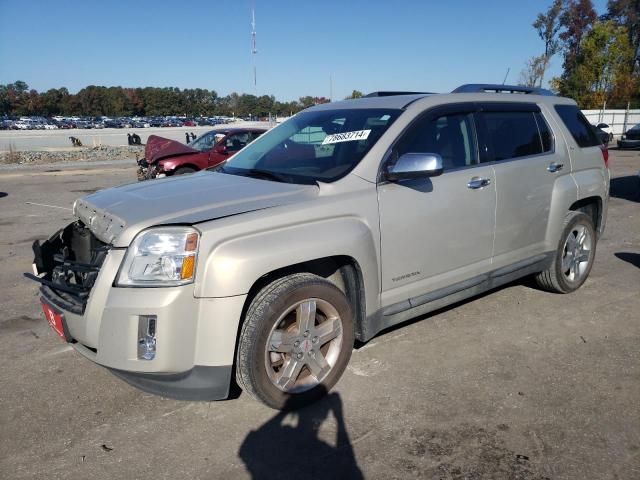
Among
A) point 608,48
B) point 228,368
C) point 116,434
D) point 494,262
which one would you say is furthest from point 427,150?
point 608,48

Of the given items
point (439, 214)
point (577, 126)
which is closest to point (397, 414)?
point (439, 214)

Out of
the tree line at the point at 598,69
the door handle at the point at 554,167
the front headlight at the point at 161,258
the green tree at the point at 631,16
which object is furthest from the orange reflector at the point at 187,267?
the green tree at the point at 631,16

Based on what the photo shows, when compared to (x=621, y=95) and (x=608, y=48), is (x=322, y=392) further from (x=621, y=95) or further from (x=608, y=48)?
(x=621, y=95)

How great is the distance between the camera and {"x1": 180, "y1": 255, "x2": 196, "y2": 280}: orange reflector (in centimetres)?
268

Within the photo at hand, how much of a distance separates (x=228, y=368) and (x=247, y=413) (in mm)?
456

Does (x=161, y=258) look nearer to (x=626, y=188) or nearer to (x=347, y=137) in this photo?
(x=347, y=137)

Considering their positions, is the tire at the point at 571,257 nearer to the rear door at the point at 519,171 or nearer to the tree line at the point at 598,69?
the rear door at the point at 519,171

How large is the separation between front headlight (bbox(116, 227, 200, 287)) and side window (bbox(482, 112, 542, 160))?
257 centimetres

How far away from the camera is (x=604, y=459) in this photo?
2.63 metres

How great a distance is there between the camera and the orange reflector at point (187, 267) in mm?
2684

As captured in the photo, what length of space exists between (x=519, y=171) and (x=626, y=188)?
9.68 m

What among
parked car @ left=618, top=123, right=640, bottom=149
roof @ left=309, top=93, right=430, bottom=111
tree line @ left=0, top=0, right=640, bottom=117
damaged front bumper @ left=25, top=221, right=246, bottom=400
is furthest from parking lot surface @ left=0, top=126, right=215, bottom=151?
parked car @ left=618, top=123, right=640, bottom=149

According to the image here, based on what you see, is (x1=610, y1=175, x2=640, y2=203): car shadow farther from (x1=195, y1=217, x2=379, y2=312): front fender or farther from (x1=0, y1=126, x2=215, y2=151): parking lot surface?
(x1=0, y1=126, x2=215, y2=151): parking lot surface

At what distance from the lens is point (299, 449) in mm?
2760
